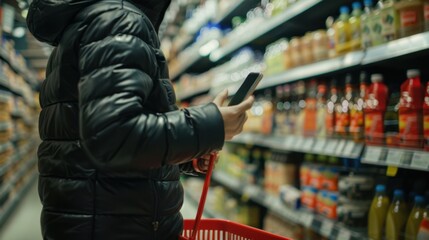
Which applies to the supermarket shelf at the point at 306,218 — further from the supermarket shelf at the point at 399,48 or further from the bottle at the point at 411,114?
the supermarket shelf at the point at 399,48

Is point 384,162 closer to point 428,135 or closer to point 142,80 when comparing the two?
point 428,135

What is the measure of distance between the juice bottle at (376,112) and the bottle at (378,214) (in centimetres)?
24

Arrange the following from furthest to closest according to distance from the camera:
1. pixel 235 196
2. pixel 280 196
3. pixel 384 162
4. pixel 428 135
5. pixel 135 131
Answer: pixel 235 196 < pixel 280 196 < pixel 384 162 < pixel 428 135 < pixel 135 131

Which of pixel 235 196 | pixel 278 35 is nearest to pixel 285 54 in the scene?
pixel 278 35

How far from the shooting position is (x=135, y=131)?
2.91 feet

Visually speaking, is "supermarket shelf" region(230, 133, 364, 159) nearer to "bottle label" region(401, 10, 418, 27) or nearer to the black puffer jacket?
"bottle label" region(401, 10, 418, 27)

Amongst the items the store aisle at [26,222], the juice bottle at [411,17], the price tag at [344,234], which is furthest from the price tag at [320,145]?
the store aisle at [26,222]

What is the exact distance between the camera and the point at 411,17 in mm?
1666

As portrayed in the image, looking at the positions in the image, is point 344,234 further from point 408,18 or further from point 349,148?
point 408,18

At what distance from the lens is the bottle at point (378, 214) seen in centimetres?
186

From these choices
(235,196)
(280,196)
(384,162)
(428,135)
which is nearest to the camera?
(428,135)

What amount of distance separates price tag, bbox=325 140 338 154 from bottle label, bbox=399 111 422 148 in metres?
0.40

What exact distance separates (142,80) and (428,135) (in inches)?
46.5

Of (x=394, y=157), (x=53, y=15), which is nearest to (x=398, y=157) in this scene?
(x=394, y=157)
